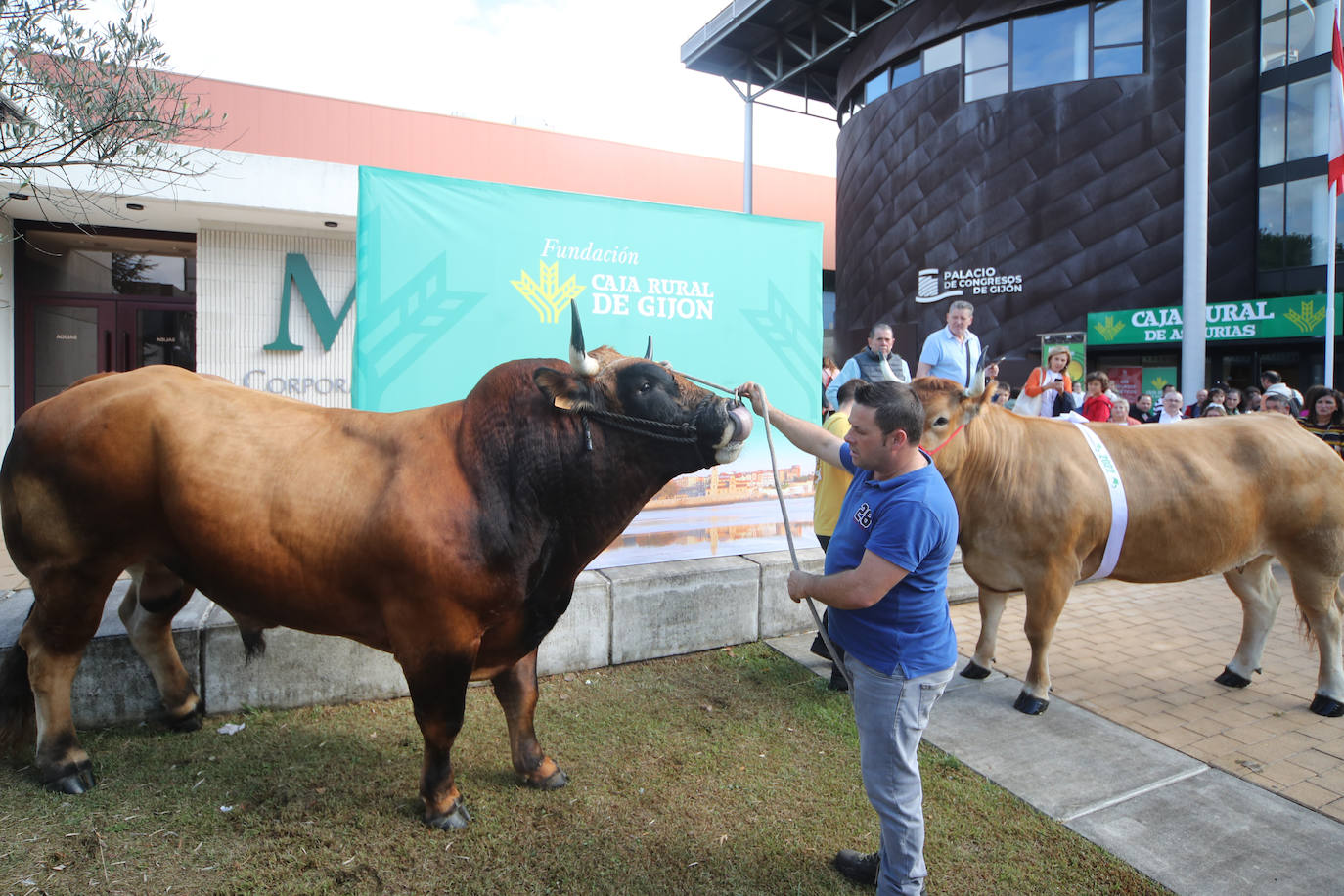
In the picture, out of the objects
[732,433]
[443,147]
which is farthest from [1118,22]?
[732,433]

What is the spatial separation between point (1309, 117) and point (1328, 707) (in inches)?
741

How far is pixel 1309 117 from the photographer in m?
17.5

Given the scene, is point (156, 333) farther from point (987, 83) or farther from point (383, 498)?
point (987, 83)

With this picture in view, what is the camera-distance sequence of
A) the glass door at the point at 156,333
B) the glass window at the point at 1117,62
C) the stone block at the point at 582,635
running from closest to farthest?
the stone block at the point at 582,635 → the glass door at the point at 156,333 → the glass window at the point at 1117,62

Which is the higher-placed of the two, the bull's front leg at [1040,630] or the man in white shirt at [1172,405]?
the man in white shirt at [1172,405]

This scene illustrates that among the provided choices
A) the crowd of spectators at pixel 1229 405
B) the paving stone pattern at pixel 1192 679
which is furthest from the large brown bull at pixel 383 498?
the crowd of spectators at pixel 1229 405

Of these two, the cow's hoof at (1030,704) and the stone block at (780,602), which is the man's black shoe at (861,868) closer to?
the cow's hoof at (1030,704)

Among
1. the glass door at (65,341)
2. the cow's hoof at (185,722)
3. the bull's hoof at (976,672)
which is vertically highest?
the glass door at (65,341)

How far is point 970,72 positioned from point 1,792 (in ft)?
76.1

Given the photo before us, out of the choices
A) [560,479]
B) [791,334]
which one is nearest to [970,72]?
[791,334]

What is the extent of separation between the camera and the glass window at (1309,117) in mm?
17375

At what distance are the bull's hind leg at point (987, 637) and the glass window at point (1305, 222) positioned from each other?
17.9m

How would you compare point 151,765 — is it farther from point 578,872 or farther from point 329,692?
point 578,872

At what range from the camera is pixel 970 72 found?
67.9 ft
